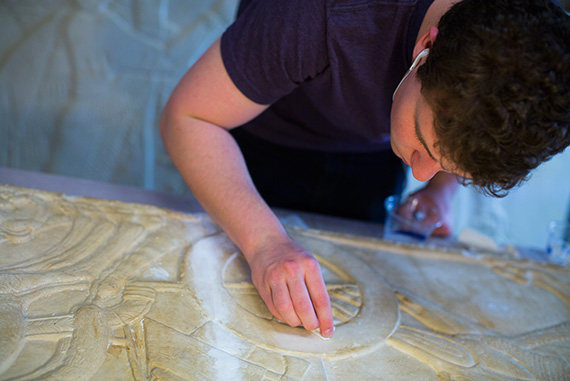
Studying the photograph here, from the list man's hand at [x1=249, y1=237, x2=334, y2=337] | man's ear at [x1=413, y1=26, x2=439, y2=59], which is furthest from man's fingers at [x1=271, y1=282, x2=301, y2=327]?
man's ear at [x1=413, y1=26, x2=439, y2=59]

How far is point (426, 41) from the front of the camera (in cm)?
104

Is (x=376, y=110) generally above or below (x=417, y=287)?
above

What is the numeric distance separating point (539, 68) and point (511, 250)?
1.31 meters

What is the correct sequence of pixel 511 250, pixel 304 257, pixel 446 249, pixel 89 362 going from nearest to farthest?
pixel 89 362, pixel 304 257, pixel 446 249, pixel 511 250

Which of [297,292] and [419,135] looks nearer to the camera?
[419,135]

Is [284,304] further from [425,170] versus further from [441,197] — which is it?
[441,197]

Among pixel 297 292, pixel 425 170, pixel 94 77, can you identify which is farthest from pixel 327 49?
pixel 94 77

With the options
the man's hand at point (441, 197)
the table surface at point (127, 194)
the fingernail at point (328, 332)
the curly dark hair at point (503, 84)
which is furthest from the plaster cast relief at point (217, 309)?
the curly dark hair at point (503, 84)

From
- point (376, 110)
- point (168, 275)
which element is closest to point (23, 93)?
point (168, 275)

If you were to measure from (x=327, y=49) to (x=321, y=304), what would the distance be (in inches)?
24.0

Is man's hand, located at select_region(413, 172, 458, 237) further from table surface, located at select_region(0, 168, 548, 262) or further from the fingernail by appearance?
the fingernail

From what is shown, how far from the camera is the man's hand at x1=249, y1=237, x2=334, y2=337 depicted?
3.80ft

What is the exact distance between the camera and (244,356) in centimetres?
110

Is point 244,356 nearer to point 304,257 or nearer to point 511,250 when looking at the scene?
point 304,257
